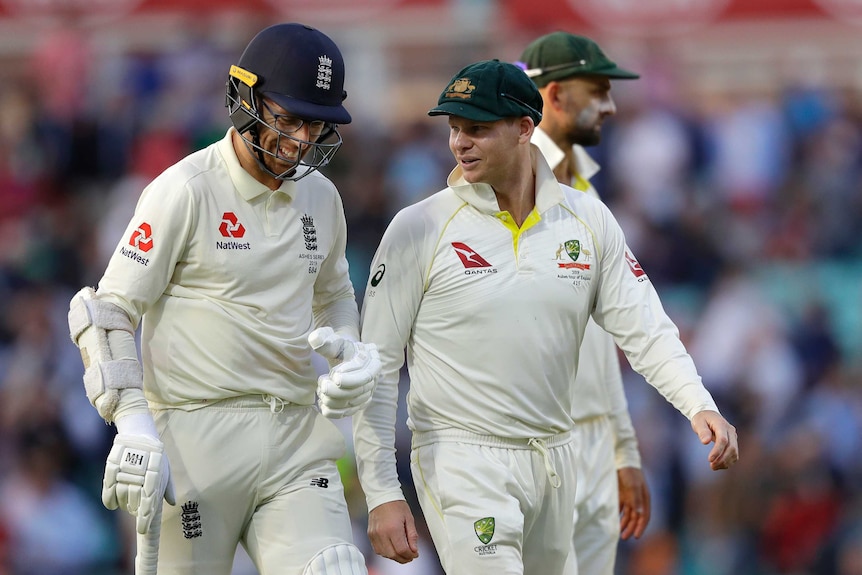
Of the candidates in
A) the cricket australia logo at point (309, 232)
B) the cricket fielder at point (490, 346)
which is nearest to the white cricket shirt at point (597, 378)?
the cricket fielder at point (490, 346)

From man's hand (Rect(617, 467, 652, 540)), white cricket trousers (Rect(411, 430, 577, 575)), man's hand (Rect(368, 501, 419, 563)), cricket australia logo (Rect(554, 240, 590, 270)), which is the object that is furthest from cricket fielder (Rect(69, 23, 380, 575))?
man's hand (Rect(617, 467, 652, 540))

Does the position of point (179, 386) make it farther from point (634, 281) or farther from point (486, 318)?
point (634, 281)

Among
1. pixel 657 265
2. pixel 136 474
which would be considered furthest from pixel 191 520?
pixel 657 265

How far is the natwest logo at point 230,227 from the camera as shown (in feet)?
14.9

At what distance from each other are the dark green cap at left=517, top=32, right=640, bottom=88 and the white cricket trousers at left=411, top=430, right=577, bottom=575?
1.91m

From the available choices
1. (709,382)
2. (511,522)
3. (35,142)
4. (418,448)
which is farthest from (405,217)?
(35,142)

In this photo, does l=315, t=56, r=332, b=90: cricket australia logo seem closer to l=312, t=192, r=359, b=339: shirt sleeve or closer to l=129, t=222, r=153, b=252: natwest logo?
l=312, t=192, r=359, b=339: shirt sleeve

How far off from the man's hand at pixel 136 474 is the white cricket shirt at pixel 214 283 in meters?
0.38

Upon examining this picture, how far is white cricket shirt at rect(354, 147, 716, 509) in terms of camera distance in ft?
15.7

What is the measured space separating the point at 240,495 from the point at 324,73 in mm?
1402

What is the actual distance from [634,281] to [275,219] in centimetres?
130

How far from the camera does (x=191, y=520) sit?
14.8 ft

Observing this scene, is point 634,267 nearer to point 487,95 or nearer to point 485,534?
point 487,95

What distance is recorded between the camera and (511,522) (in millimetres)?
4684
